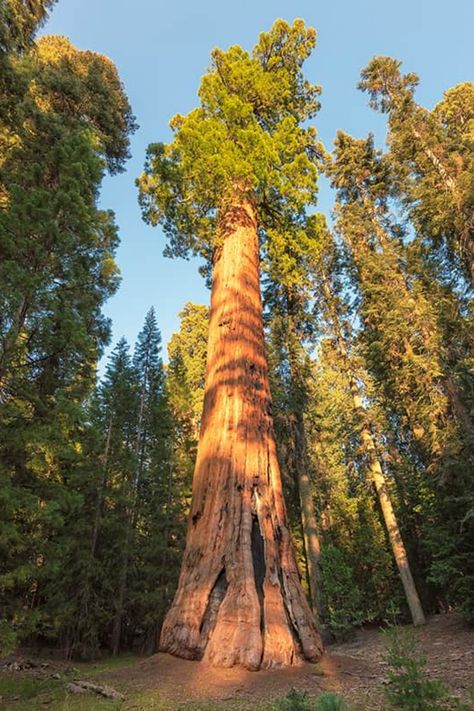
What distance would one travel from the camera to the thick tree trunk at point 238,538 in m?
4.48

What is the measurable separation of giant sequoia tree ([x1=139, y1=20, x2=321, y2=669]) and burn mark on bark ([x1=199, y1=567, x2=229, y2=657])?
11 millimetres

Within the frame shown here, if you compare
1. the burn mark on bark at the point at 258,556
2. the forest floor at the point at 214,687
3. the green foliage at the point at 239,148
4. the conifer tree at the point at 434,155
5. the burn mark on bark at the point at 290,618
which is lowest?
the forest floor at the point at 214,687

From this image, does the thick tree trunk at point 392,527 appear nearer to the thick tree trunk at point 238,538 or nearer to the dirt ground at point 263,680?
the dirt ground at point 263,680

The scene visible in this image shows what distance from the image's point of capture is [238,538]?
16.5ft

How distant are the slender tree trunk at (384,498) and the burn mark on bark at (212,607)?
1080 cm

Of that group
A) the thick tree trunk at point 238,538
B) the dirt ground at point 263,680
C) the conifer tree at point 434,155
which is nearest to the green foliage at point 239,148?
the thick tree trunk at point 238,538

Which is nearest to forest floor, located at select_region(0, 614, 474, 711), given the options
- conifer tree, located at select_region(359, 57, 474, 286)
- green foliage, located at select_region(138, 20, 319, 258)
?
green foliage, located at select_region(138, 20, 319, 258)

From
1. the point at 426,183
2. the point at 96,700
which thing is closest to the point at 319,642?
the point at 96,700

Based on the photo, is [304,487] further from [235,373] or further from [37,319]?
[37,319]

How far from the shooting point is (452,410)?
11.9m

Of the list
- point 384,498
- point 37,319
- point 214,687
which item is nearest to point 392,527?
point 384,498

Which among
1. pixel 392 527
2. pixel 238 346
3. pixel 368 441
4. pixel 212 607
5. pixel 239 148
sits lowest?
pixel 212 607

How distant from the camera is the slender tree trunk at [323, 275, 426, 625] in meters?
13.1

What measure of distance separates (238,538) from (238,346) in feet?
9.14
